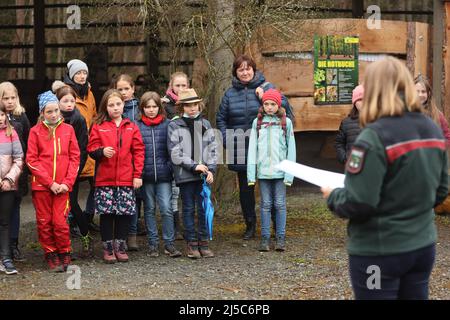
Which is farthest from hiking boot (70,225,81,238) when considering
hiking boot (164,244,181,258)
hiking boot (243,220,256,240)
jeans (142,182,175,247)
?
hiking boot (243,220,256,240)

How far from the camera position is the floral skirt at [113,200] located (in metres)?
7.88

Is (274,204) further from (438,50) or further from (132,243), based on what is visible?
(438,50)

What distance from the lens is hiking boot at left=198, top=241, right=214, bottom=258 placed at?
26.9 feet

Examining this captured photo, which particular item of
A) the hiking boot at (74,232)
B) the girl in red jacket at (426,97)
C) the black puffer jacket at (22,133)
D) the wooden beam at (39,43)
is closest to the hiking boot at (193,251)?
the hiking boot at (74,232)

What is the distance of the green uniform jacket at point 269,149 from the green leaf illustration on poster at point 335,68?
8.62 feet

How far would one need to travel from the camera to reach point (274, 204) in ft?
28.0

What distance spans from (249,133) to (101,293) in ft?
8.72

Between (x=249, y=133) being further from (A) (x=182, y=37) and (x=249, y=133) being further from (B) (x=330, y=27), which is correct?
(B) (x=330, y=27)

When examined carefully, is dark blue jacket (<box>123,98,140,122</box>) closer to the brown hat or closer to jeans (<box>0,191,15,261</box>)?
the brown hat

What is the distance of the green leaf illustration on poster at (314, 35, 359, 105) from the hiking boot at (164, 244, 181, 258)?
359 centimetres

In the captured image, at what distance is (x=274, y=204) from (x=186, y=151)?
40.9 inches

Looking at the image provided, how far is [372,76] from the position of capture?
164 inches

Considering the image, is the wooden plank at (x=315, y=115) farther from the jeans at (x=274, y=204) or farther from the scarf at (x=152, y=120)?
the scarf at (x=152, y=120)
